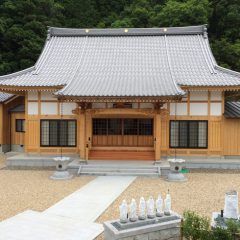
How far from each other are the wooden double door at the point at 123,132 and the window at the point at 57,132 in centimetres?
128

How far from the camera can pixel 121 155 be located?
17.6 m

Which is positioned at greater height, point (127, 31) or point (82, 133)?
point (127, 31)

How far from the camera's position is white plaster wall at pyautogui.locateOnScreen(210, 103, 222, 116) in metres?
17.7

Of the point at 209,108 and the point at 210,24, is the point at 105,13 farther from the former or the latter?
the point at 209,108

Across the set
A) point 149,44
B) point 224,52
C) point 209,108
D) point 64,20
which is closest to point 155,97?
point 209,108

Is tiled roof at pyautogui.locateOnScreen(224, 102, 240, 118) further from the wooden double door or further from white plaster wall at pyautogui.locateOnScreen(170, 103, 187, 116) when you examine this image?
the wooden double door

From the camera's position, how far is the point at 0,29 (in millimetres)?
39844

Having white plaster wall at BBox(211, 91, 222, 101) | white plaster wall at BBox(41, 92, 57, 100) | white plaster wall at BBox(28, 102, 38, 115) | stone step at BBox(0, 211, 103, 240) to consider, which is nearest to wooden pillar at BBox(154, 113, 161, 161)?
white plaster wall at BBox(211, 91, 222, 101)

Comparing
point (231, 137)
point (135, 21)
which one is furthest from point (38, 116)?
point (135, 21)

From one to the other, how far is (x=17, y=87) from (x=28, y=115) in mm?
1894

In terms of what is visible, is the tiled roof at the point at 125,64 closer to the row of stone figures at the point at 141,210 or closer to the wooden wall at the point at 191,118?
the wooden wall at the point at 191,118

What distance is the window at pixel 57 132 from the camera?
18.5 m

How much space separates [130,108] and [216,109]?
16.1ft

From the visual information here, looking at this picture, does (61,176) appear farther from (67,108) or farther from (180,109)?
(180,109)
